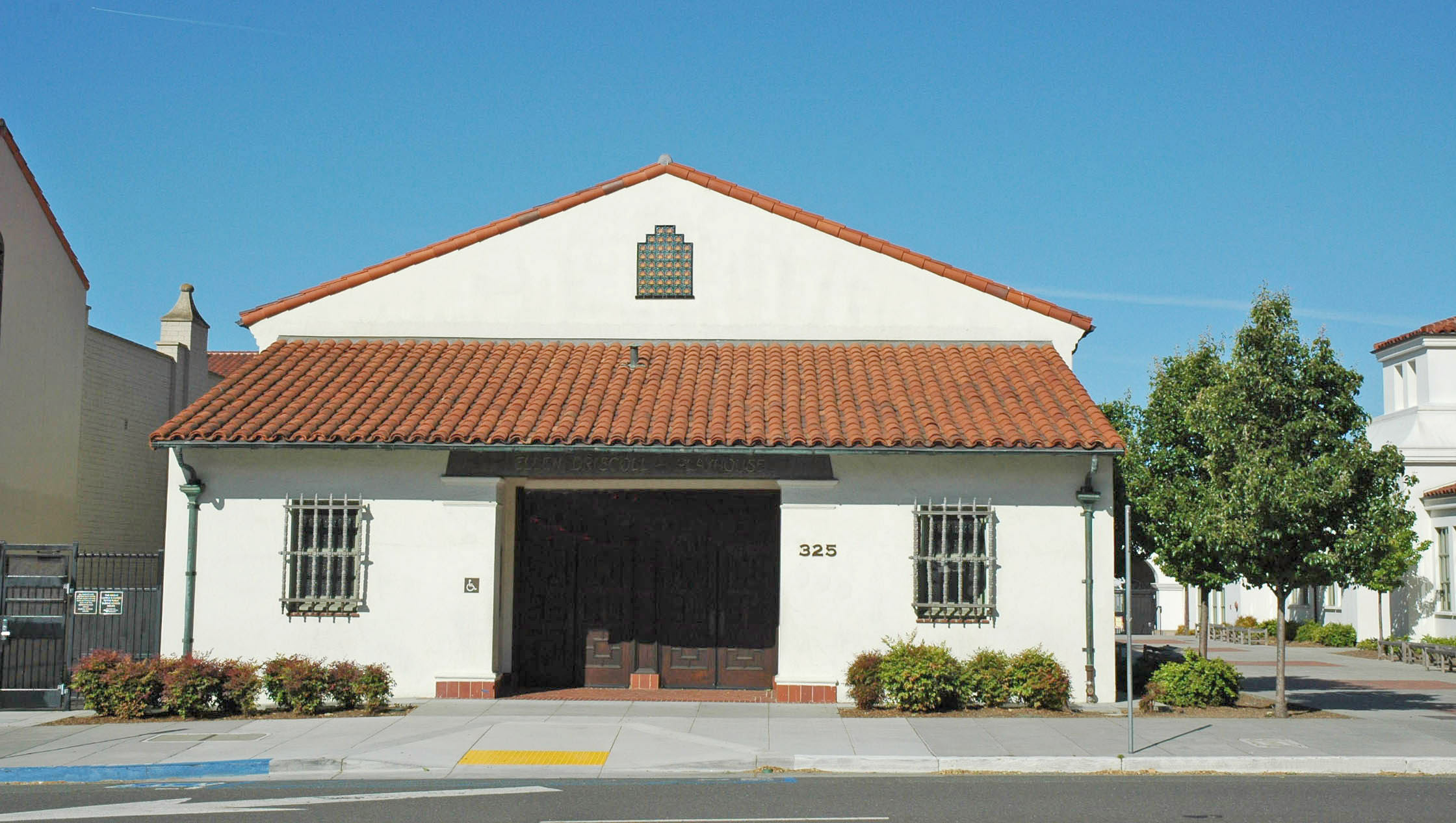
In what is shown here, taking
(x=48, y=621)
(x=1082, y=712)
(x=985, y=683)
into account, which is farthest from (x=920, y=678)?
(x=48, y=621)

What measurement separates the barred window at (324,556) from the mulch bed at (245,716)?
4.67ft

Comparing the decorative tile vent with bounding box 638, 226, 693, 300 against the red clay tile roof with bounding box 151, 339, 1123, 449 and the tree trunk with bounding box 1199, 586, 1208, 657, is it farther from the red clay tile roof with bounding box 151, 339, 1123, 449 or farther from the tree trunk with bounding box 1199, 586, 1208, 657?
the tree trunk with bounding box 1199, 586, 1208, 657

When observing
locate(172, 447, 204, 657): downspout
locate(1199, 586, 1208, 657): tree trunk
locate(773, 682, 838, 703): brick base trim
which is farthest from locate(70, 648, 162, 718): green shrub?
locate(1199, 586, 1208, 657): tree trunk

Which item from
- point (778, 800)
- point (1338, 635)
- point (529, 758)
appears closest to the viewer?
→ point (778, 800)

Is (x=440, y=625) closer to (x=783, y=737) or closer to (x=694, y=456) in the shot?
(x=694, y=456)

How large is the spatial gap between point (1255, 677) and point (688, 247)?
13.6 meters

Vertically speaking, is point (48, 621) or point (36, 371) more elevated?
point (36, 371)

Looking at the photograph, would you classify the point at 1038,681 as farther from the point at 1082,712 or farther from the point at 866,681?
the point at 866,681

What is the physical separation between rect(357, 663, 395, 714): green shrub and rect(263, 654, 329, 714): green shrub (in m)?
0.44

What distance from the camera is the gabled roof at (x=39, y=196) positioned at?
19.4m

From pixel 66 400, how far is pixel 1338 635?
30786 mm

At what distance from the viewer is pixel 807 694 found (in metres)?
16.2

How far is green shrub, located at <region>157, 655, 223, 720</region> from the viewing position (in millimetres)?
15008

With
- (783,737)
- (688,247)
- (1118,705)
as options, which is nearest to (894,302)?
(688,247)
